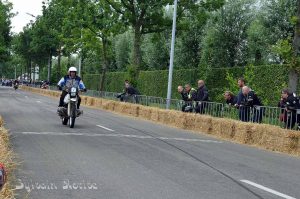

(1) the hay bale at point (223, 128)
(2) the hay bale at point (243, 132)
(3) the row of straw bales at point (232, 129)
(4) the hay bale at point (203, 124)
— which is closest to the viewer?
(3) the row of straw bales at point (232, 129)

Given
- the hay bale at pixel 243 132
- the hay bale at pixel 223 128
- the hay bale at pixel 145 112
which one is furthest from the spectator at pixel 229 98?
the hay bale at pixel 145 112

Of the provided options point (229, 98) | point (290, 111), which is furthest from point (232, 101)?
point (290, 111)

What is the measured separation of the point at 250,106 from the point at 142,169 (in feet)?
28.2

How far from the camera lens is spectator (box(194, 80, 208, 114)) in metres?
19.6

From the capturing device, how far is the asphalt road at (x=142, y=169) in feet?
21.9

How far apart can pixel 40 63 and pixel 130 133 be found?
208 feet

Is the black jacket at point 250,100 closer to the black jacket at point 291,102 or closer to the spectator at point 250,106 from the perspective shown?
the spectator at point 250,106

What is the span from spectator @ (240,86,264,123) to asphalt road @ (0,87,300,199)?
10.6 ft

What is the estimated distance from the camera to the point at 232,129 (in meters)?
15.8

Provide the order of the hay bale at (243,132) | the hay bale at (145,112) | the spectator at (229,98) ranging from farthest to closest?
the hay bale at (145,112) → the spectator at (229,98) → the hay bale at (243,132)

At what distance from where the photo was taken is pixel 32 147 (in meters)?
10.4

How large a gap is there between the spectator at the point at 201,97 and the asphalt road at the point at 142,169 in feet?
21.2

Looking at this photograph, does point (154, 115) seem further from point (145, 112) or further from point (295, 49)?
Answer: point (295, 49)

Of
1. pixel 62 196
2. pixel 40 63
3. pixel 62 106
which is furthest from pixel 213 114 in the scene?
pixel 40 63
